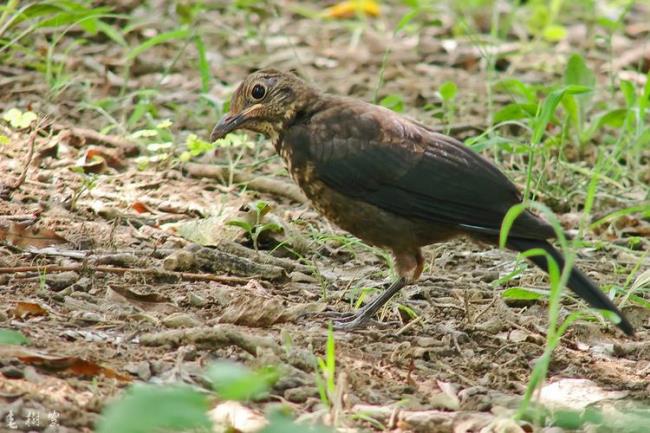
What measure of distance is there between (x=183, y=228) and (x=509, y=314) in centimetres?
170

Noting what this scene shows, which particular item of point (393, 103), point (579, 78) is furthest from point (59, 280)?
point (579, 78)

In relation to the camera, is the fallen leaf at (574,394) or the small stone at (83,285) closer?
the fallen leaf at (574,394)

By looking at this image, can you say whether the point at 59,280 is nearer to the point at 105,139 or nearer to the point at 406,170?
the point at 406,170

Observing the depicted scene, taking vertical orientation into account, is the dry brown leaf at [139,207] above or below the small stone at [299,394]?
below

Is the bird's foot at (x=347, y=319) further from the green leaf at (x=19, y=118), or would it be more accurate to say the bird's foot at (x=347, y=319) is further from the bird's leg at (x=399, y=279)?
the green leaf at (x=19, y=118)

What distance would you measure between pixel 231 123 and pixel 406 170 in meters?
1.04

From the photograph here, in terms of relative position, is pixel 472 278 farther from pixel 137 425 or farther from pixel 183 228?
pixel 137 425

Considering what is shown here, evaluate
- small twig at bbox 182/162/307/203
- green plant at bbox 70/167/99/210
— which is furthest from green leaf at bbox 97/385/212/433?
small twig at bbox 182/162/307/203

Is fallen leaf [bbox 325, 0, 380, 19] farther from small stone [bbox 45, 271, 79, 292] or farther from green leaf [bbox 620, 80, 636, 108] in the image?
small stone [bbox 45, 271, 79, 292]

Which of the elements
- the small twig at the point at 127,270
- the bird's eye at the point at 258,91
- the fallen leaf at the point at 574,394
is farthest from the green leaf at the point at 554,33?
the fallen leaf at the point at 574,394

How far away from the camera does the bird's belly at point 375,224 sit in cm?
520

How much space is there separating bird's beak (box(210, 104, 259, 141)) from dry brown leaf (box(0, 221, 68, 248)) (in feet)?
3.10

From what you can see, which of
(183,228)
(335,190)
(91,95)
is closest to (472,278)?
(335,190)

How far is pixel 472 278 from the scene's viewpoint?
227 inches
